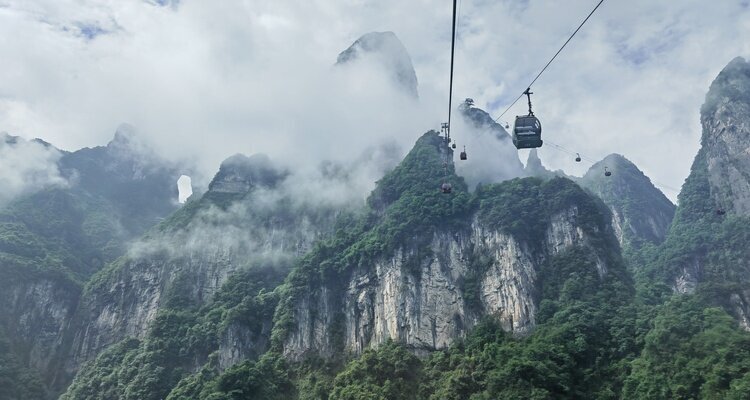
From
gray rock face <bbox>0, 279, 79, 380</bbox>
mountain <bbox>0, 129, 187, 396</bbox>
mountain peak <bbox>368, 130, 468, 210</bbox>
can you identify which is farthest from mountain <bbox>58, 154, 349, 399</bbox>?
mountain peak <bbox>368, 130, 468, 210</bbox>

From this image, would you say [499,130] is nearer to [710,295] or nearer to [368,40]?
[368,40]

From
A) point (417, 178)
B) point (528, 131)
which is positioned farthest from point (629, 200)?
point (528, 131)

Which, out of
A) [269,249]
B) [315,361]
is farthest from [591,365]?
[269,249]

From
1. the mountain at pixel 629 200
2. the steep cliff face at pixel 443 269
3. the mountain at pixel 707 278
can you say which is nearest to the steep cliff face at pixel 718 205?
the mountain at pixel 707 278

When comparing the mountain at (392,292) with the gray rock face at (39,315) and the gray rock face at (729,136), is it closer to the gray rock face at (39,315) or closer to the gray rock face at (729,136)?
the gray rock face at (39,315)

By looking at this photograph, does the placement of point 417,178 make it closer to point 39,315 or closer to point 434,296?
point 434,296

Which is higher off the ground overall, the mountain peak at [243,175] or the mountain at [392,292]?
the mountain peak at [243,175]
